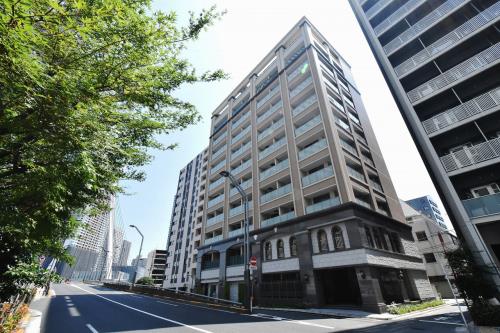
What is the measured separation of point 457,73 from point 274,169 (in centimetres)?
1720

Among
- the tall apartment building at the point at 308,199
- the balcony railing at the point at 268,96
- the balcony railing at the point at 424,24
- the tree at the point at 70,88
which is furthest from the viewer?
the balcony railing at the point at 268,96

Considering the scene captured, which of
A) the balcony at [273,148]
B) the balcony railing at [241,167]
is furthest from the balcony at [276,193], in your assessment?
the balcony railing at [241,167]

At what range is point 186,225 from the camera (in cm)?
6072

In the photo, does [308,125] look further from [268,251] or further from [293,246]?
[268,251]

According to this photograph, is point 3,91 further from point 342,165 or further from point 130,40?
point 342,165

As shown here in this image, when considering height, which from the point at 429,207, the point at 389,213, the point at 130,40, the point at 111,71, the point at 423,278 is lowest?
the point at 423,278

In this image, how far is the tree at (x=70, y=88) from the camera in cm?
330

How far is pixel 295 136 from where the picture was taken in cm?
2589

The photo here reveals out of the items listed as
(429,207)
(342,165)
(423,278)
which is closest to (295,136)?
(342,165)

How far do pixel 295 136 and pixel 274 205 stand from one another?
814 cm

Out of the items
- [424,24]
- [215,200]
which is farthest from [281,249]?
[424,24]

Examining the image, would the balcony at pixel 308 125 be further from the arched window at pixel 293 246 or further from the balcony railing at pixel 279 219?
the arched window at pixel 293 246

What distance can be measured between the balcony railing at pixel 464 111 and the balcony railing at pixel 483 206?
5130 mm

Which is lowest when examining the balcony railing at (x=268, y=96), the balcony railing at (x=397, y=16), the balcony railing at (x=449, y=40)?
the balcony railing at (x=449, y=40)
